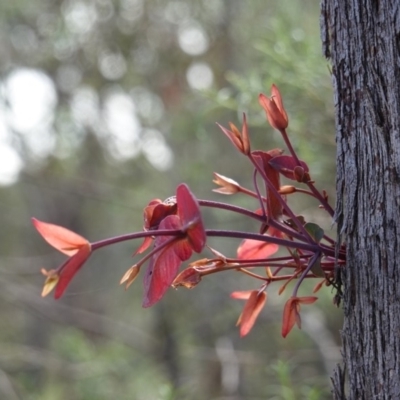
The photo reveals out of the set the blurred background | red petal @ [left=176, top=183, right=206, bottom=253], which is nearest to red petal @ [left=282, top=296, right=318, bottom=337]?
red petal @ [left=176, top=183, right=206, bottom=253]

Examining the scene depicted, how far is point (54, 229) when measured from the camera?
69cm

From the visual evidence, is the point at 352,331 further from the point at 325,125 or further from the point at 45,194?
the point at 45,194

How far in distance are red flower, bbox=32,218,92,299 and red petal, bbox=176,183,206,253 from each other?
Answer: 103mm

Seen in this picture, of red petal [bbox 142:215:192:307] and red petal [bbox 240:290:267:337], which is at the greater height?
red petal [bbox 142:215:192:307]

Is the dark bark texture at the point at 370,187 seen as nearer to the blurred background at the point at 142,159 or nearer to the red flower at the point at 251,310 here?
the red flower at the point at 251,310

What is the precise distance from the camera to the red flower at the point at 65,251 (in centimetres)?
66

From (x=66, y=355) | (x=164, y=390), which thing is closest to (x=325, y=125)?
(x=164, y=390)

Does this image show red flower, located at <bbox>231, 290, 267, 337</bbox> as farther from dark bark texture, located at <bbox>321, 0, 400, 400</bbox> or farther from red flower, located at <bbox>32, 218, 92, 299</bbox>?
red flower, located at <bbox>32, 218, 92, 299</bbox>

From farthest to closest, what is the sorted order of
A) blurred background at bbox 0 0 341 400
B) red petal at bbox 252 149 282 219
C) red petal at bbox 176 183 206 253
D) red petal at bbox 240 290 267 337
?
1. blurred background at bbox 0 0 341 400
2. red petal at bbox 240 290 267 337
3. red petal at bbox 252 149 282 219
4. red petal at bbox 176 183 206 253

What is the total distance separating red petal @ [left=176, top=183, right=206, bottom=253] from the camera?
0.65 metres

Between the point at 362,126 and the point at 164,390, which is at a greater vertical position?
the point at 362,126

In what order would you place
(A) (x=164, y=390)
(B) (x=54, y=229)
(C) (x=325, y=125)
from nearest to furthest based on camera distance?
(B) (x=54, y=229), (A) (x=164, y=390), (C) (x=325, y=125)

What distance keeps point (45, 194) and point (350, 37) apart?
7.07 metres

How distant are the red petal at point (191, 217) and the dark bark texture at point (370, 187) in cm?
22
